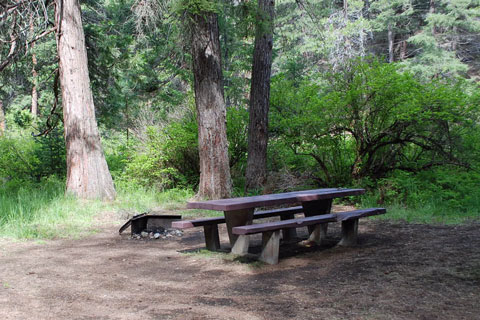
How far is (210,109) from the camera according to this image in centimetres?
976

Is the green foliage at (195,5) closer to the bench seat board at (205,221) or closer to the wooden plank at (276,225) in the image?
the bench seat board at (205,221)

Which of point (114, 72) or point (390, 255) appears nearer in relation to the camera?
point (390, 255)

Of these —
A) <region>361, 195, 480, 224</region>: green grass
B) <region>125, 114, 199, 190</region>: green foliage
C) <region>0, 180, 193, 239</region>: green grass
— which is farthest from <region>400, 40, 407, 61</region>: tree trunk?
<region>0, 180, 193, 239</region>: green grass

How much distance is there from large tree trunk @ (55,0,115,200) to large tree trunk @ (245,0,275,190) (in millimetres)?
3324

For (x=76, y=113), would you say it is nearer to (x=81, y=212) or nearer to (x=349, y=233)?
(x=81, y=212)

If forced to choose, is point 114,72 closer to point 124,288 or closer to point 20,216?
point 20,216

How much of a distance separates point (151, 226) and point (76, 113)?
12.9 ft

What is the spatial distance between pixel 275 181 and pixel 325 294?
6.35 meters

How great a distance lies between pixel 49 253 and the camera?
213 inches

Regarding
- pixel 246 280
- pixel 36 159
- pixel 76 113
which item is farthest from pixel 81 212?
pixel 36 159

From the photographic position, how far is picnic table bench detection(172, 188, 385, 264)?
4.66 meters

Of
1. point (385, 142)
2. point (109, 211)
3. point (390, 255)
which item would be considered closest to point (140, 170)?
point (109, 211)

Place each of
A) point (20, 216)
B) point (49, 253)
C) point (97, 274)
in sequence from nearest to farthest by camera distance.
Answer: point (97, 274) < point (49, 253) < point (20, 216)

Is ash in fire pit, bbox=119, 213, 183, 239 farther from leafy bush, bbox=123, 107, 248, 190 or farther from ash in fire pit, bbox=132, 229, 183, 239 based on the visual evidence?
leafy bush, bbox=123, 107, 248, 190
